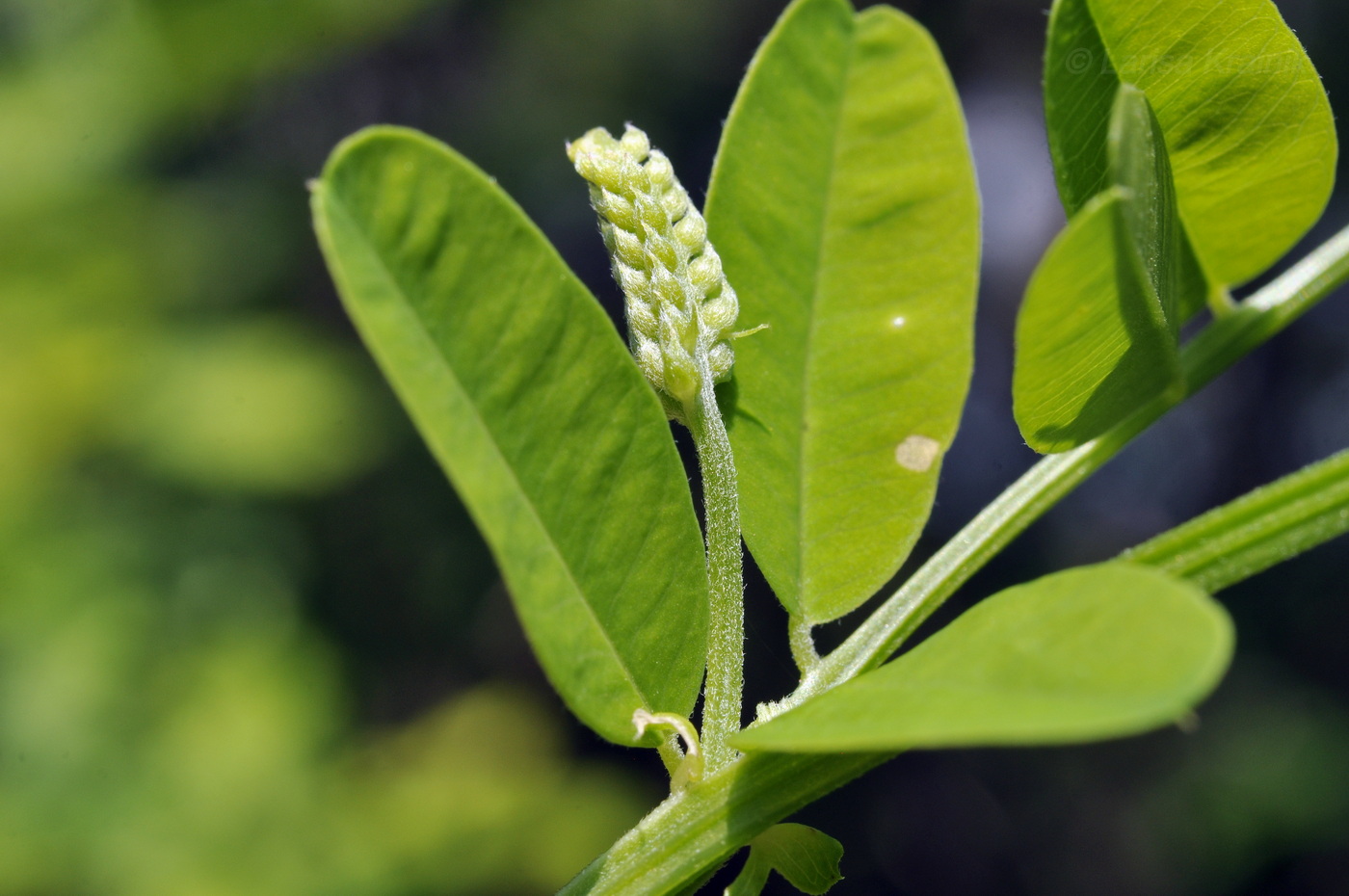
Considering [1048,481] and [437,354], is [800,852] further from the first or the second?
[437,354]

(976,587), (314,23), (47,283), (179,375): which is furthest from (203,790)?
(976,587)

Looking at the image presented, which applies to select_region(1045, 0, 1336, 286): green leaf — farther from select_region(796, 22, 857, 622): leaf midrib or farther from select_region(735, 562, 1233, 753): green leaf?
select_region(735, 562, 1233, 753): green leaf

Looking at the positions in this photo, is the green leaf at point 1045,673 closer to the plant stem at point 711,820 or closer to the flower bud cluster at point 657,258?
the plant stem at point 711,820

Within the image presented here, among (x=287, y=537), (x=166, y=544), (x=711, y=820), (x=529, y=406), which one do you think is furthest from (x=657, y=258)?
(x=287, y=537)

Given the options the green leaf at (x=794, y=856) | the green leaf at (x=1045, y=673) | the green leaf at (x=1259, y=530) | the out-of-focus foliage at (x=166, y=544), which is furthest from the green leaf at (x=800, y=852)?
the out-of-focus foliage at (x=166, y=544)

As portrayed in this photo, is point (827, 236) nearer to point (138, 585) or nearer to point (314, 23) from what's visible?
point (138, 585)

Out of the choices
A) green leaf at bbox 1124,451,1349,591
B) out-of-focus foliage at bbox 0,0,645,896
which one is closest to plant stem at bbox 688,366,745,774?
green leaf at bbox 1124,451,1349,591
